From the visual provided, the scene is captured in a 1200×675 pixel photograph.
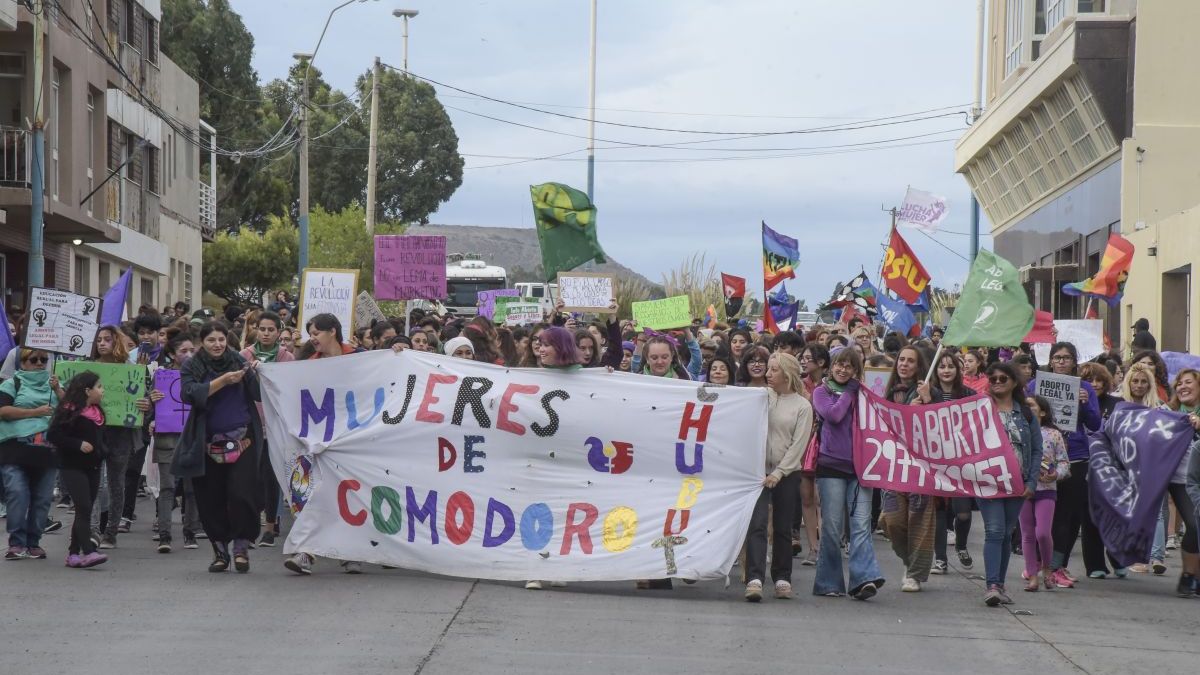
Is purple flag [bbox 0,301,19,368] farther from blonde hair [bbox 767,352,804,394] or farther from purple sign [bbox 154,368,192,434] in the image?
blonde hair [bbox 767,352,804,394]

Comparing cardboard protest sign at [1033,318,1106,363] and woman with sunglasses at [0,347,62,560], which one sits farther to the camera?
cardboard protest sign at [1033,318,1106,363]

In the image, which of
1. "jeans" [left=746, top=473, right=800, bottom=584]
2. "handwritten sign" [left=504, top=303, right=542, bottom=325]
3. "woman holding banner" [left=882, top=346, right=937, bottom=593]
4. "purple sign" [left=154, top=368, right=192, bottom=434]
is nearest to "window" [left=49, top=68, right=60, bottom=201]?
"handwritten sign" [left=504, top=303, right=542, bottom=325]

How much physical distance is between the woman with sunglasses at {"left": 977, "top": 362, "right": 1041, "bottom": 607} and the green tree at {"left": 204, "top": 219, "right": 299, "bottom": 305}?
52874 mm

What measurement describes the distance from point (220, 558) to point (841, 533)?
4.17 m

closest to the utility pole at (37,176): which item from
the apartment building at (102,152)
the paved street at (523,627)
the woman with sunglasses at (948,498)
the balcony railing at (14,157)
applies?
the apartment building at (102,152)

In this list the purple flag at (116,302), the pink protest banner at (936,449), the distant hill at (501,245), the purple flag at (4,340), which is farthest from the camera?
the distant hill at (501,245)

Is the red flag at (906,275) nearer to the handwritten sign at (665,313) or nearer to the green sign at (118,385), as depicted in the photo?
the handwritten sign at (665,313)

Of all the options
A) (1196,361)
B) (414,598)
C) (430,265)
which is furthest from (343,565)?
(430,265)

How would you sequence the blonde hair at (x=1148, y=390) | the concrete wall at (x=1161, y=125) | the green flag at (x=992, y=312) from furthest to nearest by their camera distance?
the concrete wall at (x=1161, y=125) → the blonde hair at (x=1148, y=390) → the green flag at (x=992, y=312)

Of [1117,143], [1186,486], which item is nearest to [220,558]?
[1186,486]

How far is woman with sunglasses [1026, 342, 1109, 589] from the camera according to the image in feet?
40.5

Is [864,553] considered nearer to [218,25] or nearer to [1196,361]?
[1196,361]

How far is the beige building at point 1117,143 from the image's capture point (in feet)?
91.7

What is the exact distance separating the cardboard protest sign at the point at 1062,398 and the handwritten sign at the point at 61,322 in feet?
24.6
